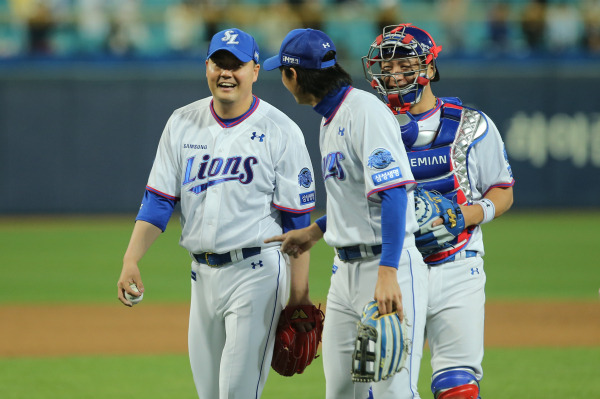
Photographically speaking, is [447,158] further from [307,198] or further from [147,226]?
[147,226]

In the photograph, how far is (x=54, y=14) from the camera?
1703 centimetres

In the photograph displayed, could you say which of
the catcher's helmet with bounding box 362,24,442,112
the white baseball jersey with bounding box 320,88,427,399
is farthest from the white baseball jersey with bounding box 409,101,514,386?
the white baseball jersey with bounding box 320,88,427,399

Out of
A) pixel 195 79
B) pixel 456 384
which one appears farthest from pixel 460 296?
pixel 195 79

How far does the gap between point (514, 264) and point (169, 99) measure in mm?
7497

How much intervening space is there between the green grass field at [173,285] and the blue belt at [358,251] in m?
2.52

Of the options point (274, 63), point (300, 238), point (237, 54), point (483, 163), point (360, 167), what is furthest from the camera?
point (483, 163)

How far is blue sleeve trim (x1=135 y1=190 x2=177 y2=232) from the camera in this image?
4188 mm

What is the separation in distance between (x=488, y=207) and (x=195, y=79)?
12.8 metres

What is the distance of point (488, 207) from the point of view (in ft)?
14.0

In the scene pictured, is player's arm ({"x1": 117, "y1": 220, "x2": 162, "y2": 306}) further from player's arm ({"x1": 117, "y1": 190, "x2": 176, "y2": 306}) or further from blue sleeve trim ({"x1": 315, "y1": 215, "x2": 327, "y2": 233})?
blue sleeve trim ({"x1": 315, "y1": 215, "x2": 327, "y2": 233})

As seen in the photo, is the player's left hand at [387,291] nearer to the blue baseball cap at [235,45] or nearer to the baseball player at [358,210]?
the baseball player at [358,210]

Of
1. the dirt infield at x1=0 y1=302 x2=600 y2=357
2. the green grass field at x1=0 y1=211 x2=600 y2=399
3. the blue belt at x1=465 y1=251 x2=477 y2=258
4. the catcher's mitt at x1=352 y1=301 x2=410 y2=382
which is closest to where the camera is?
the catcher's mitt at x1=352 y1=301 x2=410 y2=382

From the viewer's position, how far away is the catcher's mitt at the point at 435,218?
3.98 metres

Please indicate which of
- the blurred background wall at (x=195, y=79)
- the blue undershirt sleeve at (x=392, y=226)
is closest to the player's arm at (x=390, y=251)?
the blue undershirt sleeve at (x=392, y=226)
